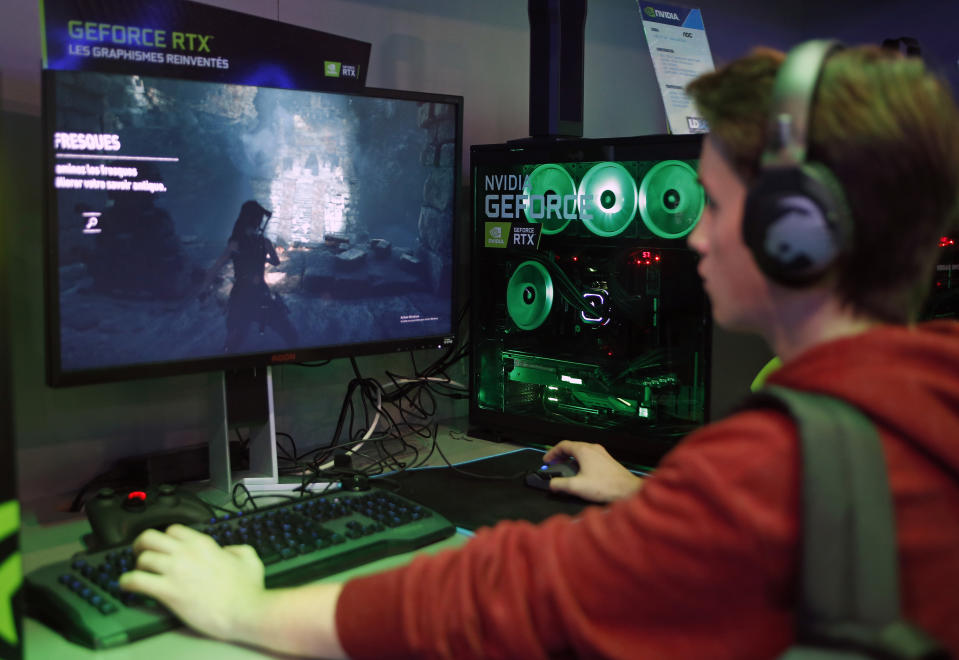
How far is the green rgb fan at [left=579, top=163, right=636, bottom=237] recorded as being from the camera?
1.41 m

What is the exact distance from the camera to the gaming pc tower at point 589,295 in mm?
1372

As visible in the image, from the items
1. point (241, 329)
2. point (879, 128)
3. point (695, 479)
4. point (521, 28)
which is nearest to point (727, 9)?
point (521, 28)

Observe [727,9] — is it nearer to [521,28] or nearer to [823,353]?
[521,28]

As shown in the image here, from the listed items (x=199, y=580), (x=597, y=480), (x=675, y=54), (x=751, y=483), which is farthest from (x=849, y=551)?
(x=675, y=54)

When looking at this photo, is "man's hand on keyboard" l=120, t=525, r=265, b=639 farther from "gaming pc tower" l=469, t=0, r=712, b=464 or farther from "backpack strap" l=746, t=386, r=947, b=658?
"gaming pc tower" l=469, t=0, r=712, b=464

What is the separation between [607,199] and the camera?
1438 millimetres

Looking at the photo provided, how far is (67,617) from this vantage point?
808 mm

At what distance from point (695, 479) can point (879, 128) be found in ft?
0.91

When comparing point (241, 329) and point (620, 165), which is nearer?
point (241, 329)

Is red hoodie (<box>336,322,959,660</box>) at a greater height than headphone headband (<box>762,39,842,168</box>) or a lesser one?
lesser

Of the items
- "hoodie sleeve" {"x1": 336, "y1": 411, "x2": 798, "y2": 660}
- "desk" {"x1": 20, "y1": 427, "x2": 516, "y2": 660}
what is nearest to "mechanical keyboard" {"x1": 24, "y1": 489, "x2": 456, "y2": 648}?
"desk" {"x1": 20, "y1": 427, "x2": 516, "y2": 660}

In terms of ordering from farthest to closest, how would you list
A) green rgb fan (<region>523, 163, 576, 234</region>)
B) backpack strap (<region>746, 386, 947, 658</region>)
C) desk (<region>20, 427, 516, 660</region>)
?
green rgb fan (<region>523, 163, 576, 234</region>), desk (<region>20, 427, 516, 660</region>), backpack strap (<region>746, 386, 947, 658</region>)

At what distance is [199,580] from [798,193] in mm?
625

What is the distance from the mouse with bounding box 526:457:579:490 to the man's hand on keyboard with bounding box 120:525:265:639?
483mm
